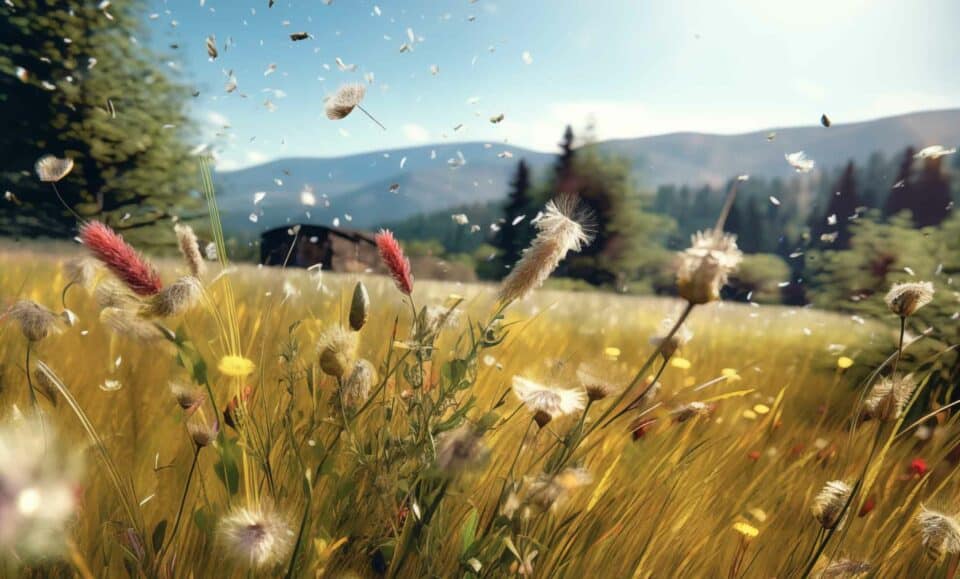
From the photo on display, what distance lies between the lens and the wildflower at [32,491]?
83 centimetres

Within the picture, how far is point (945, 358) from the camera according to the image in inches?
121

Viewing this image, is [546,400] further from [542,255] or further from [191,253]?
[191,253]

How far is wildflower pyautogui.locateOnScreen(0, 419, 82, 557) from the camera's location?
83 cm

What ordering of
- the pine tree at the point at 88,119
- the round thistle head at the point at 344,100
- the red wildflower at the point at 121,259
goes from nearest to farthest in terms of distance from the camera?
the red wildflower at the point at 121,259
the round thistle head at the point at 344,100
the pine tree at the point at 88,119

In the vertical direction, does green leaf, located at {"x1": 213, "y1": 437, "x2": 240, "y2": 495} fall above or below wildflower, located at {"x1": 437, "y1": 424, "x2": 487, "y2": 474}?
below

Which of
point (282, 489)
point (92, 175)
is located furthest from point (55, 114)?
point (282, 489)

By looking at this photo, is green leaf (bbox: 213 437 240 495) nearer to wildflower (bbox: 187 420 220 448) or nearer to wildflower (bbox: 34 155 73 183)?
wildflower (bbox: 187 420 220 448)

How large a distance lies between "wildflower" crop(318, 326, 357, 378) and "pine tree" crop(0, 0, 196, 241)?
16.5m

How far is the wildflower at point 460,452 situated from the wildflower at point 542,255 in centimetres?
19

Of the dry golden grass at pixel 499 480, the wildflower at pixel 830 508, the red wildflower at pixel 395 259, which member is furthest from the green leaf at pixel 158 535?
the wildflower at pixel 830 508

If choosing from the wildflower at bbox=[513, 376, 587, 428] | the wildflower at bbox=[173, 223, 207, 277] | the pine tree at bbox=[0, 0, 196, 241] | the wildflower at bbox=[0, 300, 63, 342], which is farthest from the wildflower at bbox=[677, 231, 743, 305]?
the pine tree at bbox=[0, 0, 196, 241]

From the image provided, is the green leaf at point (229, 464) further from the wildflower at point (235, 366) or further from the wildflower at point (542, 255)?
the wildflower at point (542, 255)

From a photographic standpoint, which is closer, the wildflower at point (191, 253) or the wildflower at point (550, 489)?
the wildflower at point (550, 489)

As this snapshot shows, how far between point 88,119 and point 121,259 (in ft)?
59.9
